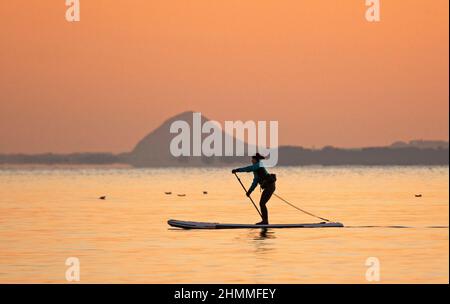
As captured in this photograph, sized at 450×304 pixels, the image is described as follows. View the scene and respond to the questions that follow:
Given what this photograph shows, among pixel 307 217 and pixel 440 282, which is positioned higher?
pixel 440 282

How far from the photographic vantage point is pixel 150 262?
25719 mm

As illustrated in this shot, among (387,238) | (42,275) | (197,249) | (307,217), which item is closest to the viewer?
(42,275)

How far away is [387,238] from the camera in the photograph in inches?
1254

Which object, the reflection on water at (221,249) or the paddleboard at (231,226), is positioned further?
the paddleboard at (231,226)

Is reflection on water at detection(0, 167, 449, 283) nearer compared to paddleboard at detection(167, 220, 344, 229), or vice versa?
reflection on water at detection(0, 167, 449, 283)

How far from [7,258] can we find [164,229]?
420 inches

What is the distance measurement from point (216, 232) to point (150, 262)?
350 inches

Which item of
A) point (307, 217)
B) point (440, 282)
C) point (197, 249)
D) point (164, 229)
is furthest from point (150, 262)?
→ point (307, 217)

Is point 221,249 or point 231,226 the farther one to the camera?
point 231,226

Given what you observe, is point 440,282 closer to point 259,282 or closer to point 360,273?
point 360,273

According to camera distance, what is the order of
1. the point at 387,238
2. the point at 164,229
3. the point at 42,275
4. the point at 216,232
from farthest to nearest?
1. the point at 164,229
2. the point at 216,232
3. the point at 387,238
4. the point at 42,275
